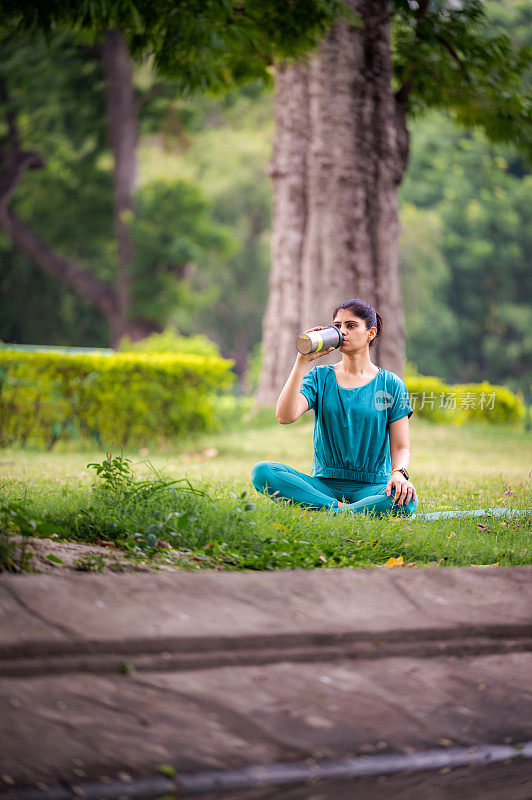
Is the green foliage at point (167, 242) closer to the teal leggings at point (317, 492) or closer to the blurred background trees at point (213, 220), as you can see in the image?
the blurred background trees at point (213, 220)

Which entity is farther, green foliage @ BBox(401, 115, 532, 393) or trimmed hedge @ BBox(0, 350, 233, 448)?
green foliage @ BBox(401, 115, 532, 393)

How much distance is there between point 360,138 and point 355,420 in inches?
285

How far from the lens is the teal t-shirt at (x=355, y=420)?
524cm

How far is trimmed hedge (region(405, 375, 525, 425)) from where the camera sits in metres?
15.1

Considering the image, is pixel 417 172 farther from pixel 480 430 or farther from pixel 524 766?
pixel 524 766

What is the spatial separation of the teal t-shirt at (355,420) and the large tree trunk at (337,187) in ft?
19.6

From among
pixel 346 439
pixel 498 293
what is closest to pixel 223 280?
pixel 498 293

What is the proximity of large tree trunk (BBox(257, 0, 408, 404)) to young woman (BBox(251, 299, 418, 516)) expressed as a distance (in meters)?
5.97

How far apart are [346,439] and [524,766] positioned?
252cm

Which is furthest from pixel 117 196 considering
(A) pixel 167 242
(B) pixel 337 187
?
(B) pixel 337 187

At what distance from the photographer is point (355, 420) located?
207 inches

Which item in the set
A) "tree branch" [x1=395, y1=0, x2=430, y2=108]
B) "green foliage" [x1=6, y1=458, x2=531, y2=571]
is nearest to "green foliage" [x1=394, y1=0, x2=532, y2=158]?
"tree branch" [x1=395, y1=0, x2=430, y2=108]

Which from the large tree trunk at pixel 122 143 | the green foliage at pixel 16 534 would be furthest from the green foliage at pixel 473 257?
→ the green foliage at pixel 16 534

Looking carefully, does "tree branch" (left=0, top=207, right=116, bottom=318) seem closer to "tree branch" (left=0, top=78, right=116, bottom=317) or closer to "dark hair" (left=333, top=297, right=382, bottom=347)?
"tree branch" (left=0, top=78, right=116, bottom=317)
